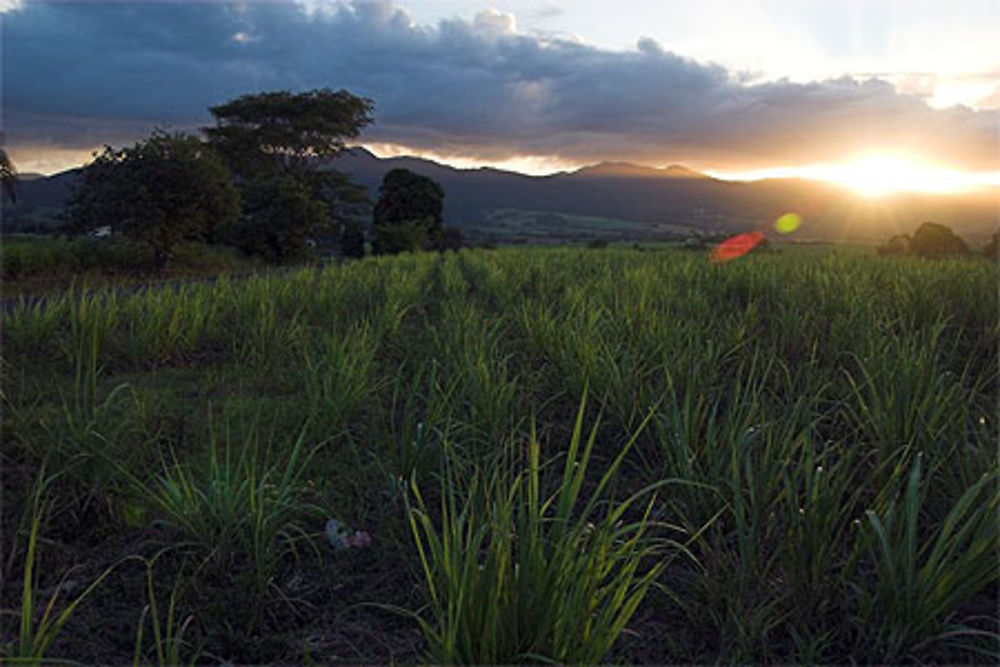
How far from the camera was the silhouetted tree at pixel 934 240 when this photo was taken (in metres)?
20.3

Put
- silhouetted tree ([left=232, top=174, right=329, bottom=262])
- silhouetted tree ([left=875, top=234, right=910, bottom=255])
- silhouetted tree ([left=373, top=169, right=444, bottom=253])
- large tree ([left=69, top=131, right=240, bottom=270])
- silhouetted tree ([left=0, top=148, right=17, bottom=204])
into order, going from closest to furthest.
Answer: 1. silhouetted tree ([left=0, top=148, right=17, bottom=204])
2. large tree ([left=69, top=131, right=240, bottom=270])
3. silhouetted tree ([left=875, top=234, right=910, bottom=255])
4. silhouetted tree ([left=232, top=174, right=329, bottom=262])
5. silhouetted tree ([left=373, top=169, right=444, bottom=253])

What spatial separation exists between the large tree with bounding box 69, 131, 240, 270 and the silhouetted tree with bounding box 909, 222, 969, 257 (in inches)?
809

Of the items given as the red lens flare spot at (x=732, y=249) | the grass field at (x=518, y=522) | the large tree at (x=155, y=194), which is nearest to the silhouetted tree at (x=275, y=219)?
the large tree at (x=155, y=194)

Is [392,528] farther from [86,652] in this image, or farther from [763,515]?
[763,515]

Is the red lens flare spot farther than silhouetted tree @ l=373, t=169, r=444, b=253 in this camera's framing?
No

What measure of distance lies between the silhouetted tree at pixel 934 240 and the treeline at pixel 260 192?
1817 cm

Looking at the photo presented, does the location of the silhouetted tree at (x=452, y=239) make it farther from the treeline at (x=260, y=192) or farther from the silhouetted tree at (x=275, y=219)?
the silhouetted tree at (x=275, y=219)

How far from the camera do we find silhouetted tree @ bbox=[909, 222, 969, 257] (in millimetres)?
20344

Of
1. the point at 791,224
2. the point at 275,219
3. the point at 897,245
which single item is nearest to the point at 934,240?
the point at 897,245

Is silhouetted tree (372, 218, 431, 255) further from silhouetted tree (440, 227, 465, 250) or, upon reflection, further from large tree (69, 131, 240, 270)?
large tree (69, 131, 240, 270)

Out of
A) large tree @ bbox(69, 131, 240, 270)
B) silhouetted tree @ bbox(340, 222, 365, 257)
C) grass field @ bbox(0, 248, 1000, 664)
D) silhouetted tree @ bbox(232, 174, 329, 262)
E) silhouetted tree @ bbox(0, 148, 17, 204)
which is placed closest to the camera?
grass field @ bbox(0, 248, 1000, 664)

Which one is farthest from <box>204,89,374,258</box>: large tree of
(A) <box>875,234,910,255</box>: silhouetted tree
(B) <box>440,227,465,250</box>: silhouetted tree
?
(A) <box>875,234,910,255</box>: silhouetted tree

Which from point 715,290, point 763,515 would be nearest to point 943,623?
point 763,515

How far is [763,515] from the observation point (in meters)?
2.10
